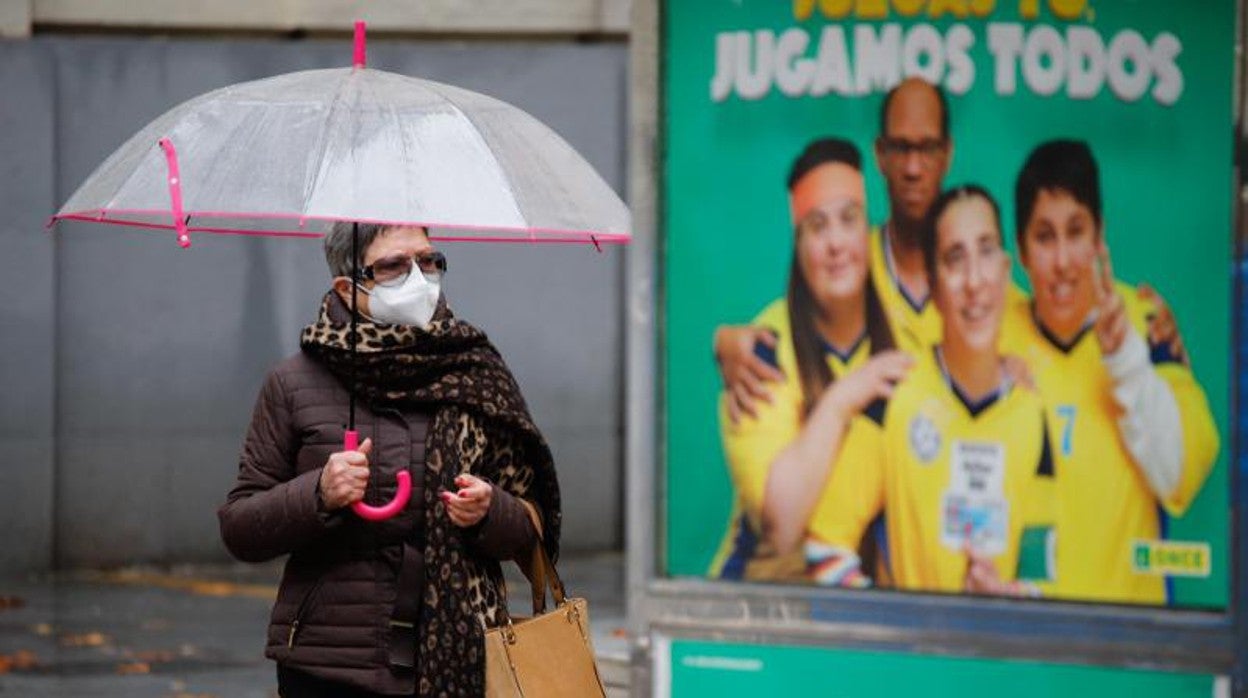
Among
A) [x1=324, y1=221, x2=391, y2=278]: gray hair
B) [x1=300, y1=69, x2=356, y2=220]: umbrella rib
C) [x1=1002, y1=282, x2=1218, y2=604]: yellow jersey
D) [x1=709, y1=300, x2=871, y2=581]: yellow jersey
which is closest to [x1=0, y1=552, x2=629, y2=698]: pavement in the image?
[x1=709, y1=300, x2=871, y2=581]: yellow jersey

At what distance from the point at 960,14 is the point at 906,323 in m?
0.71

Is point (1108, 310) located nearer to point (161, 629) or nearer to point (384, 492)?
point (384, 492)

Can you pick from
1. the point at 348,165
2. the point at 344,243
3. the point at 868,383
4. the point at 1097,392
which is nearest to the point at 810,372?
the point at 868,383

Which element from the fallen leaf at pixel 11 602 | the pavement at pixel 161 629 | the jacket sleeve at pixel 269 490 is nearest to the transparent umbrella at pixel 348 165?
the jacket sleeve at pixel 269 490

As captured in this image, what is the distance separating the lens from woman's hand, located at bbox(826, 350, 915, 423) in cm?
565

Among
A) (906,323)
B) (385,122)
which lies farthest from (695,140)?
(385,122)

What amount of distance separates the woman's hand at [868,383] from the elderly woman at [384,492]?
1241mm

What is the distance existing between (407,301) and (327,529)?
0.45 m

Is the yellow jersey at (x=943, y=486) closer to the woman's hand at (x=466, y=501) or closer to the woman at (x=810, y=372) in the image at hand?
the woman at (x=810, y=372)

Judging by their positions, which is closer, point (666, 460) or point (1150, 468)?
point (1150, 468)

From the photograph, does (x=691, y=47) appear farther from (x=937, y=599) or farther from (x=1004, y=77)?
(x=937, y=599)

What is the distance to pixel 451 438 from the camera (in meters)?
4.50

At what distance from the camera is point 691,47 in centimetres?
580

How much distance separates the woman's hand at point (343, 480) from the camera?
4.34m
